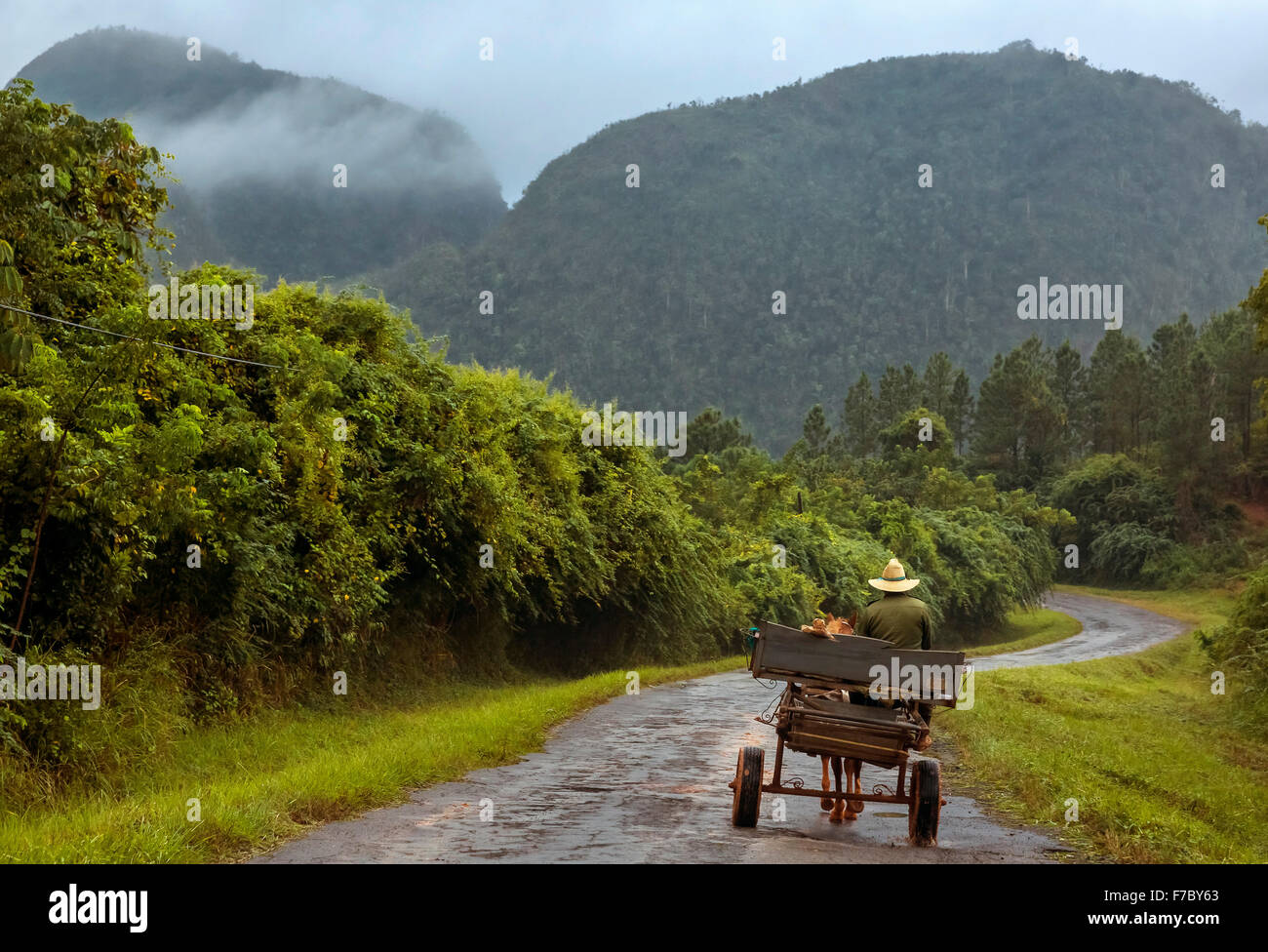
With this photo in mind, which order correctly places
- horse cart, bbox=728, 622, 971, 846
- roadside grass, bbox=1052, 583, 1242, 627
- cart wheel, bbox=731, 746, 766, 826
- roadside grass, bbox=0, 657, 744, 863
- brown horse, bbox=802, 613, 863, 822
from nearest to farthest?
1. roadside grass, bbox=0, 657, 744, 863
2. horse cart, bbox=728, 622, 971, 846
3. cart wheel, bbox=731, 746, 766, 826
4. brown horse, bbox=802, 613, 863, 822
5. roadside grass, bbox=1052, 583, 1242, 627

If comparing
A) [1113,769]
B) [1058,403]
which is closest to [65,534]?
[1113,769]

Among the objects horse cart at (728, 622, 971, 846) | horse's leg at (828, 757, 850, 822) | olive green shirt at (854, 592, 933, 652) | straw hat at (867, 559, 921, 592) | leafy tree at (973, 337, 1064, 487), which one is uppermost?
leafy tree at (973, 337, 1064, 487)

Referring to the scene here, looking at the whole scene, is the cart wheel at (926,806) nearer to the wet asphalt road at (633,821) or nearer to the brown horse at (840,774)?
the wet asphalt road at (633,821)

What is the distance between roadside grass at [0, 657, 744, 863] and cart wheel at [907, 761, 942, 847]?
4735 mm

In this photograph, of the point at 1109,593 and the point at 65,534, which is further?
the point at 1109,593

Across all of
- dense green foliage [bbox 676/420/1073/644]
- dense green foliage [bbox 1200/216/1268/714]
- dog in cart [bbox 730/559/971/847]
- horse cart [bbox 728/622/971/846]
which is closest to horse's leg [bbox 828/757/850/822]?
dog in cart [bbox 730/559/971/847]

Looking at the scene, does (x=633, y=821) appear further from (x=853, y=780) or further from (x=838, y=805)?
(x=853, y=780)

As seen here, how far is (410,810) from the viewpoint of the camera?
34.2 feet

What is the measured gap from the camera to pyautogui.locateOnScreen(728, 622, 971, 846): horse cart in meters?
9.75

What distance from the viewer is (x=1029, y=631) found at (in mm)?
58375

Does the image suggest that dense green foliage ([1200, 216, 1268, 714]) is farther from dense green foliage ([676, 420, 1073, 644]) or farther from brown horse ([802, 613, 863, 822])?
brown horse ([802, 613, 863, 822])
